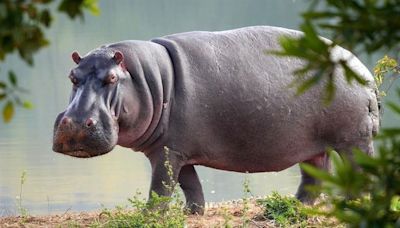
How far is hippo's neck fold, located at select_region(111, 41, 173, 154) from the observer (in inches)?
223

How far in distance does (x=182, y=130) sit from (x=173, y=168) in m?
0.22

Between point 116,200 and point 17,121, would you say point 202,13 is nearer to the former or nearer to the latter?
point 17,121

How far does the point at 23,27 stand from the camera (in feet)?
5.59

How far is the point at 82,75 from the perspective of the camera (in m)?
5.38

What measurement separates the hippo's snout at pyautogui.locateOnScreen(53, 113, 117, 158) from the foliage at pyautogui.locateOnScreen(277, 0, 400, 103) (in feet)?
12.1

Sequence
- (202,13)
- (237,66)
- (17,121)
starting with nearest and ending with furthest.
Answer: (237,66)
(17,121)
(202,13)

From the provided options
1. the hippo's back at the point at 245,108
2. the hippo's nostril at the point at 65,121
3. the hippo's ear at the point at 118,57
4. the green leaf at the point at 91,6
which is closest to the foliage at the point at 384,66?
the hippo's back at the point at 245,108

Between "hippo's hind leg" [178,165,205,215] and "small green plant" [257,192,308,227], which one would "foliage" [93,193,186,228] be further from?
"hippo's hind leg" [178,165,205,215]

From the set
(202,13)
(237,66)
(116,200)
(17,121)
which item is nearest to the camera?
(237,66)

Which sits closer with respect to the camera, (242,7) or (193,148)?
(193,148)

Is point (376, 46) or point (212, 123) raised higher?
point (376, 46)

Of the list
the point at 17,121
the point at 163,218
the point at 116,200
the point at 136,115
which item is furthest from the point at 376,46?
the point at 17,121

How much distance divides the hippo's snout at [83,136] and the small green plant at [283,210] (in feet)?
3.31

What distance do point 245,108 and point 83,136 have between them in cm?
112
